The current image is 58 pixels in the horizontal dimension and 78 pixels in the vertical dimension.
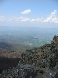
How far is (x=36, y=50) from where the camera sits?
3359 cm

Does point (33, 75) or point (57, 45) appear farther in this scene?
point (57, 45)

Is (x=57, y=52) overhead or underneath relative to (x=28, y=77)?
overhead

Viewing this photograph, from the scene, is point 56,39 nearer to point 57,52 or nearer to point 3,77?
point 57,52

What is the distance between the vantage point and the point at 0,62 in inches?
2048

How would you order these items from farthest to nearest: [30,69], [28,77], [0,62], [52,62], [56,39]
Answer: [0,62], [56,39], [52,62], [30,69], [28,77]

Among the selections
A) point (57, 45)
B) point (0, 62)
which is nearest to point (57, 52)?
point (57, 45)

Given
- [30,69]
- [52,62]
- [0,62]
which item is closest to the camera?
[30,69]

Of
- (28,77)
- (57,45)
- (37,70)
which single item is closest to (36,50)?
(57,45)

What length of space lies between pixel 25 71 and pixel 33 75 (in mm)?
826

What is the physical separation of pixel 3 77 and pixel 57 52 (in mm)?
7168

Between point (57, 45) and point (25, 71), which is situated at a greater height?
point (57, 45)

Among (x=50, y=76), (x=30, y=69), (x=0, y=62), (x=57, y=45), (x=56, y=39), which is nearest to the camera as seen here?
(x=50, y=76)

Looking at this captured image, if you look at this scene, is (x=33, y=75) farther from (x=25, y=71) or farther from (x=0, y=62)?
(x=0, y=62)

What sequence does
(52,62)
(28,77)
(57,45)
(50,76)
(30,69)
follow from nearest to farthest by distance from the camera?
(50,76) → (28,77) → (30,69) → (52,62) → (57,45)
